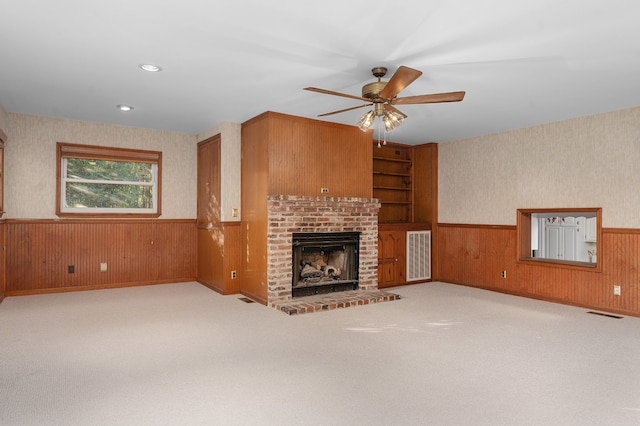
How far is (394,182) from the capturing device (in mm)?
7270

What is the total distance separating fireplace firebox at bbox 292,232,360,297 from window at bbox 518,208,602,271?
2.37 metres

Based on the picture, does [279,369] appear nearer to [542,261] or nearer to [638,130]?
[542,261]

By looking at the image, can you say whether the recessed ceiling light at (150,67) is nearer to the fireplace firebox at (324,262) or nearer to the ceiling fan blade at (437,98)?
the ceiling fan blade at (437,98)

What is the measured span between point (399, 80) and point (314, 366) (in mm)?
2162

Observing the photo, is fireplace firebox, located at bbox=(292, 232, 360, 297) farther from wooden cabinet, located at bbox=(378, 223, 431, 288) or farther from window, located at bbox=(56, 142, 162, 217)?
window, located at bbox=(56, 142, 162, 217)

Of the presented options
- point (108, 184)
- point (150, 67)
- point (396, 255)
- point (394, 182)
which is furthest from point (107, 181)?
point (394, 182)

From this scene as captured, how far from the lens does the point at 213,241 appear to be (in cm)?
590

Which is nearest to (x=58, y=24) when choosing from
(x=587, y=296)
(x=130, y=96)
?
(x=130, y=96)

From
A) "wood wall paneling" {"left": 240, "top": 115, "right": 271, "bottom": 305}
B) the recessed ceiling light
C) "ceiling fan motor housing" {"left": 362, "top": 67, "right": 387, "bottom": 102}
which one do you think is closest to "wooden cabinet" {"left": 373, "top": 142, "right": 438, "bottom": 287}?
"wood wall paneling" {"left": 240, "top": 115, "right": 271, "bottom": 305}

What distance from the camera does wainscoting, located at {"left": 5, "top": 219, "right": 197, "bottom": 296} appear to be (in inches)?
210

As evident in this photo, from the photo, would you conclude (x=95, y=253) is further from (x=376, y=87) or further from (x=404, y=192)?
(x=404, y=192)

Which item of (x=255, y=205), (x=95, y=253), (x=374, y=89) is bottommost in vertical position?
(x=95, y=253)

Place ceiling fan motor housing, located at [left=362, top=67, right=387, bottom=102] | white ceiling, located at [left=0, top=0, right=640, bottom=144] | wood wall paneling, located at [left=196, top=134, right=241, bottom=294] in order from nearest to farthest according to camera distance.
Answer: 1. white ceiling, located at [left=0, top=0, right=640, bottom=144]
2. ceiling fan motor housing, located at [left=362, top=67, right=387, bottom=102]
3. wood wall paneling, located at [left=196, top=134, right=241, bottom=294]

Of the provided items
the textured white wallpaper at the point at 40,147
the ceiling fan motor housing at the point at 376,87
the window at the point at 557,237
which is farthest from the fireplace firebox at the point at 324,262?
the textured white wallpaper at the point at 40,147
